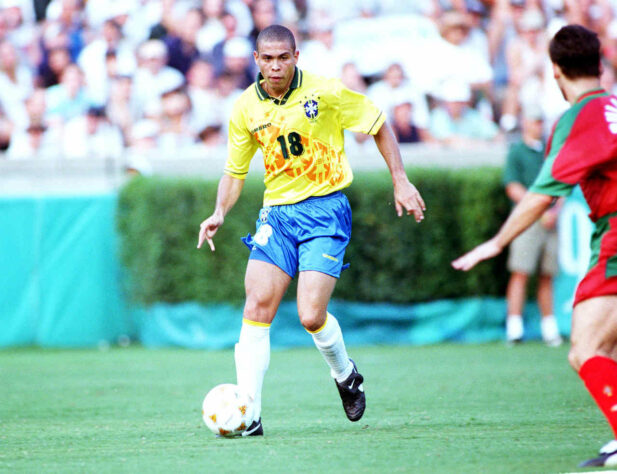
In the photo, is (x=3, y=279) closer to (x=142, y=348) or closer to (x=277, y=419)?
(x=142, y=348)

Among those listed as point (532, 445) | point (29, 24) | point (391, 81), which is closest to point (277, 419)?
point (532, 445)

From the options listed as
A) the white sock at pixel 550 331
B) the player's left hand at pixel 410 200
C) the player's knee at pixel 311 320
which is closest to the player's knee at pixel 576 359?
the player's left hand at pixel 410 200

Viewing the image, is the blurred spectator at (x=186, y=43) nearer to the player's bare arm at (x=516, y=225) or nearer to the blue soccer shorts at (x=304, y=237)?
the blue soccer shorts at (x=304, y=237)

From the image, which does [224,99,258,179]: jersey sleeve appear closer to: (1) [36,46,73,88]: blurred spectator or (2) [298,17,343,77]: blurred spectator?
(2) [298,17,343,77]: blurred spectator

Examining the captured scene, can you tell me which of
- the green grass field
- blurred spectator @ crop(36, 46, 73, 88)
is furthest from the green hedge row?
blurred spectator @ crop(36, 46, 73, 88)

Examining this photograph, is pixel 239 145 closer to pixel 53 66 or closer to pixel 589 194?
pixel 589 194

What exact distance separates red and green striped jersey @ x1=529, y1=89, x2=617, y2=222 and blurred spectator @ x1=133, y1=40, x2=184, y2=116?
37.1 ft

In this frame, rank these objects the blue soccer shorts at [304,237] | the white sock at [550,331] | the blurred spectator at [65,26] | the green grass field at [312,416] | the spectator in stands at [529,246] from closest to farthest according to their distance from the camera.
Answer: the green grass field at [312,416], the blue soccer shorts at [304,237], the spectator in stands at [529,246], the white sock at [550,331], the blurred spectator at [65,26]

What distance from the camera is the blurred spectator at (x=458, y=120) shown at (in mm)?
14367

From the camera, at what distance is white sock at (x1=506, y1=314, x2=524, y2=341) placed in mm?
11672

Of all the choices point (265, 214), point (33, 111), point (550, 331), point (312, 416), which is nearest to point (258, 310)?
point (265, 214)

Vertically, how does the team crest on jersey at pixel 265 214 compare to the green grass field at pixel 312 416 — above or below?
above

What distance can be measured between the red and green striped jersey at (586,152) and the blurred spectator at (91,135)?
1135 cm

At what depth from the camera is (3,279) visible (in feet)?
41.4
